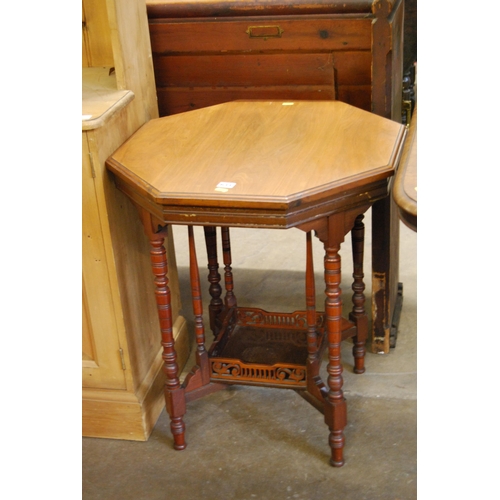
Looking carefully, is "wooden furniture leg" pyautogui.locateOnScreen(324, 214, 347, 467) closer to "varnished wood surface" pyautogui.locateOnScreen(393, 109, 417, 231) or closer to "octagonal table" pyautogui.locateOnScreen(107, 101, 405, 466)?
"octagonal table" pyautogui.locateOnScreen(107, 101, 405, 466)

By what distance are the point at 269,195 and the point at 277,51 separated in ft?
3.25

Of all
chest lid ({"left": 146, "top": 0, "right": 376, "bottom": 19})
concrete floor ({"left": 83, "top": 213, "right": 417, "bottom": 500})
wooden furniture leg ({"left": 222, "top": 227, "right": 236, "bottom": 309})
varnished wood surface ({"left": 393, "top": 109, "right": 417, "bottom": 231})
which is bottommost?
concrete floor ({"left": 83, "top": 213, "right": 417, "bottom": 500})

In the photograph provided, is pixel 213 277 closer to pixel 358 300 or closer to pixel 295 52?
pixel 358 300

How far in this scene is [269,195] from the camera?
6.19 ft

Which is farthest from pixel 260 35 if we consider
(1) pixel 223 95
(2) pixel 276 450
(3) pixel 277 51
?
(2) pixel 276 450

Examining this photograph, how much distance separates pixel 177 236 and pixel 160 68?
1.45 metres

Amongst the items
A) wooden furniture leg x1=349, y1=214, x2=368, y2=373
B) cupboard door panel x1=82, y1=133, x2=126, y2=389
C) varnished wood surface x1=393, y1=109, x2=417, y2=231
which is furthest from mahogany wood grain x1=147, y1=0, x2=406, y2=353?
varnished wood surface x1=393, y1=109, x2=417, y2=231

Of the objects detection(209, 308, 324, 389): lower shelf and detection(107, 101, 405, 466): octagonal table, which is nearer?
detection(107, 101, 405, 466): octagonal table

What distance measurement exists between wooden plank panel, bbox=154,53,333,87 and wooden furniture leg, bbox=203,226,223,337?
0.58m

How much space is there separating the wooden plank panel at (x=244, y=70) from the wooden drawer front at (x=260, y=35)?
0.03 meters

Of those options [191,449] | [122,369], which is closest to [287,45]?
[122,369]

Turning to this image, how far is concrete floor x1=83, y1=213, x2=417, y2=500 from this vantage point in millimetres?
2279

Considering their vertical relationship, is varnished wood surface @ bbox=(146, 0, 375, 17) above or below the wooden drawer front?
above

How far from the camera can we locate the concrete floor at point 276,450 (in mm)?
2279
